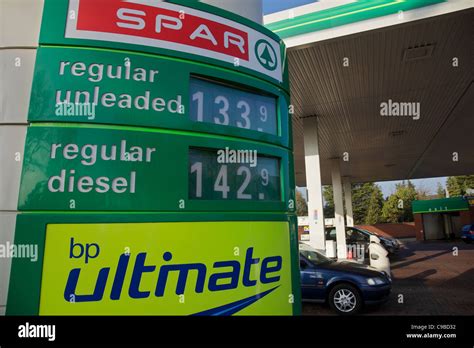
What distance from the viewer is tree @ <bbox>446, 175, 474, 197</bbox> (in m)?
50.1

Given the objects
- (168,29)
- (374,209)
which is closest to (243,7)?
(168,29)

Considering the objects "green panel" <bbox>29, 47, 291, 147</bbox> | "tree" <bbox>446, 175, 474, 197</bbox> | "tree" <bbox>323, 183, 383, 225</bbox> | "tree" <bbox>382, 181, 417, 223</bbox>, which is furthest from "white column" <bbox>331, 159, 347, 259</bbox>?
"tree" <bbox>323, 183, 383, 225</bbox>

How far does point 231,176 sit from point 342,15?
638 cm

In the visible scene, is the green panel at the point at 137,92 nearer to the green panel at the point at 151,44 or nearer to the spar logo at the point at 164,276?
the green panel at the point at 151,44

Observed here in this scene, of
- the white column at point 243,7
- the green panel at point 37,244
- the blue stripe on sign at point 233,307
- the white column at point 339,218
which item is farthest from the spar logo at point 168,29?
the white column at point 339,218

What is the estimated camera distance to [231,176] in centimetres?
226

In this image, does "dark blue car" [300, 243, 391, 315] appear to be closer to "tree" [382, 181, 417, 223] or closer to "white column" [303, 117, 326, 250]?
"white column" [303, 117, 326, 250]

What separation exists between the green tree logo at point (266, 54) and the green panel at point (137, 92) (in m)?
0.25

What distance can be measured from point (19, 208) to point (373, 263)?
984 centimetres

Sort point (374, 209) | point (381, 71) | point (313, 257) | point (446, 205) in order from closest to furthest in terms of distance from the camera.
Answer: point (313, 257) → point (381, 71) → point (446, 205) → point (374, 209)

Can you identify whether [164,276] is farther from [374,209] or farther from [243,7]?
[374,209]

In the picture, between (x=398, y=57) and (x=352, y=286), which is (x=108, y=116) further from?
(x=398, y=57)

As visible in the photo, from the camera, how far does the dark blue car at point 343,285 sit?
712 cm

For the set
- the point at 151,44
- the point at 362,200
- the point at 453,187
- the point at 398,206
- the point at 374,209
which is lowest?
the point at 151,44
